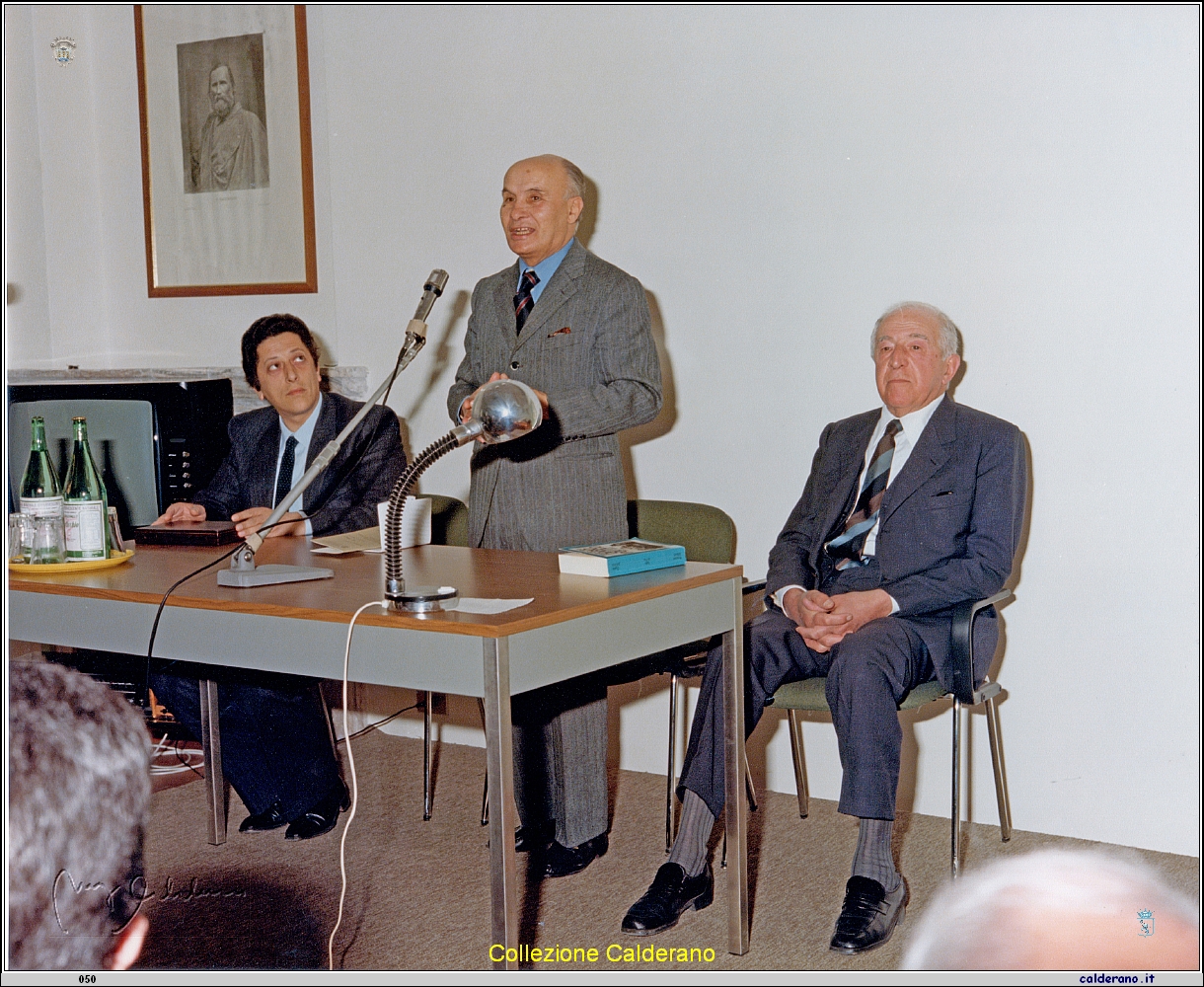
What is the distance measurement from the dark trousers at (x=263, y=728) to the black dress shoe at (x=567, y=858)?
71 cm

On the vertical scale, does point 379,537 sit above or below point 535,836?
above

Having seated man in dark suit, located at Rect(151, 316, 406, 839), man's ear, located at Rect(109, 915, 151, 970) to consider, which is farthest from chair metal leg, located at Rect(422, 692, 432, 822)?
man's ear, located at Rect(109, 915, 151, 970)

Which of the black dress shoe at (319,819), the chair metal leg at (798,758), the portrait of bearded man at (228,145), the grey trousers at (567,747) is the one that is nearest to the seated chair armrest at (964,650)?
the chair metal leg at (798,758)

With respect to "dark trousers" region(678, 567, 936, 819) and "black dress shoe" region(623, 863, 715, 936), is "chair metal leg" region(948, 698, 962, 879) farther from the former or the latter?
"black dress shoe" region(623, 863, 715, 936)

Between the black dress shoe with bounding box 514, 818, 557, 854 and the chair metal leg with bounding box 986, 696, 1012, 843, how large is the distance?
43.2 inches

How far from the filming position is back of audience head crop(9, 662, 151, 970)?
7.07ft

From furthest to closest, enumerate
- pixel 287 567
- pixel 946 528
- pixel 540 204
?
pixel 540 204 → pixel 946 528 → pixel 287 567

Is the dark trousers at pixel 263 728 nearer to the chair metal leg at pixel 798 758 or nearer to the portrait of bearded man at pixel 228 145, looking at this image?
the chair metal leg at pixel 798 758

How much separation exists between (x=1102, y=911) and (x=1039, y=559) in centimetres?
88

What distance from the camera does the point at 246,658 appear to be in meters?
2.27

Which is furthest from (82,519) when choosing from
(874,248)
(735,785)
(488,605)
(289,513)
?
(874,248)

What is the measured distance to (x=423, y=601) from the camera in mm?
2148

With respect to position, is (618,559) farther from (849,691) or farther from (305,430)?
(305,430)

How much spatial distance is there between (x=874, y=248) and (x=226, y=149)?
2.53 m
